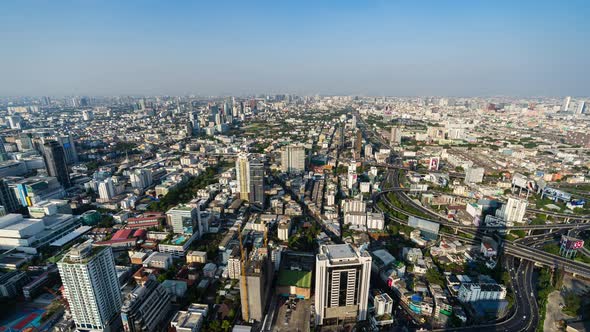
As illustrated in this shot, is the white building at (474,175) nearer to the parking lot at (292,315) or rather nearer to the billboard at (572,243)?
the billboard at (572,243)

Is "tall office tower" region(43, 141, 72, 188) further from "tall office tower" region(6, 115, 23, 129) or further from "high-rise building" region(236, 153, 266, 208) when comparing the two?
"tall office tower" region(6, 115, 23, 129)

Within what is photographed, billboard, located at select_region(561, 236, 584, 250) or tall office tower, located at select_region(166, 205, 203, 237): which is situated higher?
tall office tower, located at select_region(166, 205, 203, 237)

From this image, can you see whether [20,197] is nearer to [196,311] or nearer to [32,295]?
[32,295]

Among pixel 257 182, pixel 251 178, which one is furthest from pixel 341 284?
pixel 251 178

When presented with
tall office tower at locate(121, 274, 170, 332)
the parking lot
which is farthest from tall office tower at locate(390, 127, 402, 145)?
tall office tower at locate(121, 274, 170, 332)

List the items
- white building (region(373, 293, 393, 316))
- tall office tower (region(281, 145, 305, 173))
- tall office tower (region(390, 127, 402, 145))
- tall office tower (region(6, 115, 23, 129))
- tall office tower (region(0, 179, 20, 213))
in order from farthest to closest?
tall office tower (region(6, 115, 23, 129)) → tall office tower (region(390, 127, 402, 145)) → tall office tower (region(281, 145, 305, 173)) → tall office tower (region(0, 179, 20, 213)) → white building (region(373, 293, 393, 316))
